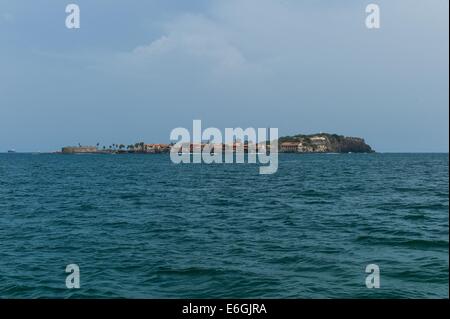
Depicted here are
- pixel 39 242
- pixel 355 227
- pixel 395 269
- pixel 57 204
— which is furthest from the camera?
pixel 57 204

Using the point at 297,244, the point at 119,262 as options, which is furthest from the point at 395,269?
the point at 119,262

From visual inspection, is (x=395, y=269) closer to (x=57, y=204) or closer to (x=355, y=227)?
(x=355, y=227)

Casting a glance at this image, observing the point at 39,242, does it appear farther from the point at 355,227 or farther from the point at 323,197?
the point at 323,197

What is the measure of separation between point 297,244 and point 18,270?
474 inches

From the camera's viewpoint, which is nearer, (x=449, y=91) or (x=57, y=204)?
(x=449, y=91)

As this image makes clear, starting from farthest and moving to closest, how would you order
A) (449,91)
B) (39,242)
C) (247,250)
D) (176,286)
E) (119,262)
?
1. (39,242)
2. (247,250)
3. (119,262)
4. (176,286)
5. (449,91)

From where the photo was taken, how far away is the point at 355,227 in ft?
77.9

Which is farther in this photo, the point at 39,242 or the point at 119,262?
the point at 39,242
